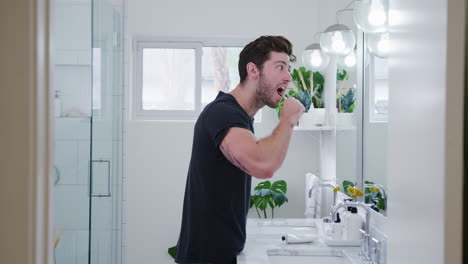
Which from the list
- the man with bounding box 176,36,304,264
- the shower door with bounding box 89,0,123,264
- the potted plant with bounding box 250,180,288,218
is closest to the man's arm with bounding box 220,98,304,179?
the man with bounding box 176,36,304,264

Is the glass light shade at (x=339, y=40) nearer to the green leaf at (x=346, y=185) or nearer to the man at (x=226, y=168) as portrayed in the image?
the man at (x=226, y=168)

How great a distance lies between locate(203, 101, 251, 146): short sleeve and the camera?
1.52 metres

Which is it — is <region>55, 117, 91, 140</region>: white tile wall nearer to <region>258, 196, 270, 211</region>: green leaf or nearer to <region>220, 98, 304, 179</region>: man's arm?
<region>220, 98, 304, 179</region>: man's arm

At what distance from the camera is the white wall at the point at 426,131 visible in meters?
0.60

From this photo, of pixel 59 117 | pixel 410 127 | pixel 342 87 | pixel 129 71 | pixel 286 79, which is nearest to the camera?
pixel 410 127

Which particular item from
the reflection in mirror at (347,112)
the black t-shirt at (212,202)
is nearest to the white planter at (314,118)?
the reflection in mirror at (347,112)

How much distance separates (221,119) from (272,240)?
0.79 m

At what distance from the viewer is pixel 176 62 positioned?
11.7 ft

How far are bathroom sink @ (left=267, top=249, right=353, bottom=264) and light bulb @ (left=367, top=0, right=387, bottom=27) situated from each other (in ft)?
2.86

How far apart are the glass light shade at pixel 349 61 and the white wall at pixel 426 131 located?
1.51 meters

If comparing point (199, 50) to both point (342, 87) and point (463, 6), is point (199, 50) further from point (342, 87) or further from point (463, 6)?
point (463, 6)

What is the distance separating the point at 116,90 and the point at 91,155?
0.73 metres

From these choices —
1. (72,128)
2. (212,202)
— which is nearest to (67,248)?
(72,128)
